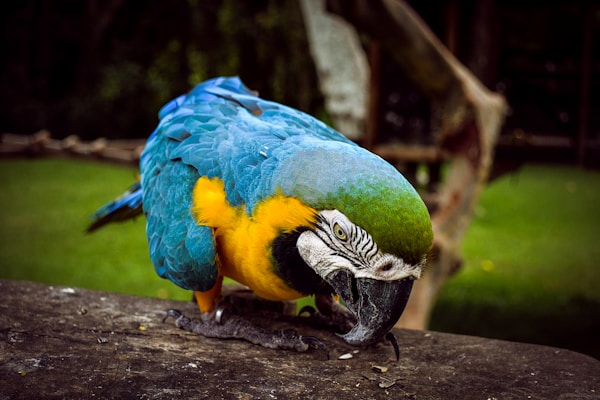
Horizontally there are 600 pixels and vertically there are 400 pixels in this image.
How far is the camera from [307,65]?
10.4 meters

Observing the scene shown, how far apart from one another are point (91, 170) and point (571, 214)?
23.7ft

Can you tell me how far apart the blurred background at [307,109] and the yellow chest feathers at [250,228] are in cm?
383

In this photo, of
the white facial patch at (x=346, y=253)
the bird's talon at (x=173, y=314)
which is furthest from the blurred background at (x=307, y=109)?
the white facial patch at (x=346, y=253)

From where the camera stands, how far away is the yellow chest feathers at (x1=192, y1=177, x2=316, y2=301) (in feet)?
5.82

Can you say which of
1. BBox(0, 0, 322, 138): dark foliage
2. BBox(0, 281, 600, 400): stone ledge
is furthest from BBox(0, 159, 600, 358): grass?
BBox(0, 281, 600, 400): stone ledge

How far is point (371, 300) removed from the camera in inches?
65.1

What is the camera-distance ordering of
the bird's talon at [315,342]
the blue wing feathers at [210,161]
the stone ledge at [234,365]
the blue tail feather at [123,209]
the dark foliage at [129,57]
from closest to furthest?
the stone ledge at [234,365]
the blue wing feathers at [210,161]
the bird's talon at [315,342]
the blue tail feather at [123,209]
the dark foliage at [129,57]

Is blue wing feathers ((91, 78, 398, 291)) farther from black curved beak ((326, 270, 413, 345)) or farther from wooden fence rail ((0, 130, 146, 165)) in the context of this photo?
wooden fence rail ((0, 130, 146, 165))

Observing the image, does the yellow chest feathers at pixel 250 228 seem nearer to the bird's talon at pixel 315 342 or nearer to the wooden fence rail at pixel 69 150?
the bird's talon at pixel 315 342

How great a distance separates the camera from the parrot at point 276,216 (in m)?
1.59

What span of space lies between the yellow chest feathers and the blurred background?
3835mm

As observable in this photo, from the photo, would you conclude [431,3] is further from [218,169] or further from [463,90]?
[218,169]

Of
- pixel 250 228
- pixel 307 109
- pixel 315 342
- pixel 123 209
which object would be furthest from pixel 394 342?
pixel 307 109

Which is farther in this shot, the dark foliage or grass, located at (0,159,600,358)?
the dark foliage
